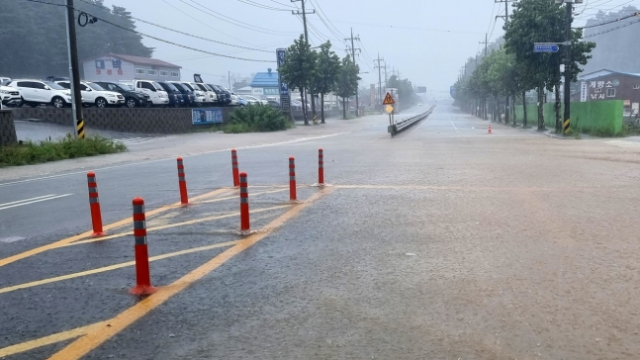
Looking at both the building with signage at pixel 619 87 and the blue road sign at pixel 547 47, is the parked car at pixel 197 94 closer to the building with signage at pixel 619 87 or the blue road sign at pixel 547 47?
the blue road sign at pixel 547 47

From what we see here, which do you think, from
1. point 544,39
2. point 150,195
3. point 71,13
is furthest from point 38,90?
point 544,39

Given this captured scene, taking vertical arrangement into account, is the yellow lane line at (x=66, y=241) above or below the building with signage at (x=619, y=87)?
below

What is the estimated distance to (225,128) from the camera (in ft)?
149

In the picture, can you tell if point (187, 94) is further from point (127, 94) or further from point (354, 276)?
point (354, 276)

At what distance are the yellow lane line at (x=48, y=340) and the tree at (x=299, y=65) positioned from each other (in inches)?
2100

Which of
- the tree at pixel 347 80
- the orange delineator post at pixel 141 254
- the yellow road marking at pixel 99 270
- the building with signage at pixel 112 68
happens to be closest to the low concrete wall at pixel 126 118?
the yellow road marking at pixel 99 270

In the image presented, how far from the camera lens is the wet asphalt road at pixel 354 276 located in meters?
4.75

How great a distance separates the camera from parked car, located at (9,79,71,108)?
35.4 meters

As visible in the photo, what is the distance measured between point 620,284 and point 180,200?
7.92m

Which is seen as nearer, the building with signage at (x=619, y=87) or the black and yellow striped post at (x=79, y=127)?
the black and yellow striped post at (x=79, y=127)

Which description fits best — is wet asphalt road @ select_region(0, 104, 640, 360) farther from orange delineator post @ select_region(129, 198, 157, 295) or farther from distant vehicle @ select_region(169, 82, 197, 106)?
distant vehicle @ select_region(169, 82, 197, 106)

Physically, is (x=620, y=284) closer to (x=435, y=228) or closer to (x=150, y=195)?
(x=435, y=228)

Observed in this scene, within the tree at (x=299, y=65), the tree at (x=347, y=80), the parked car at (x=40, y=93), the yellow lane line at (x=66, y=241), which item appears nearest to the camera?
the yellow lane line at (x=66, y=241)

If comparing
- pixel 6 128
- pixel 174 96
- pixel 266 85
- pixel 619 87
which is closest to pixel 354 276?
pixel 6 128
